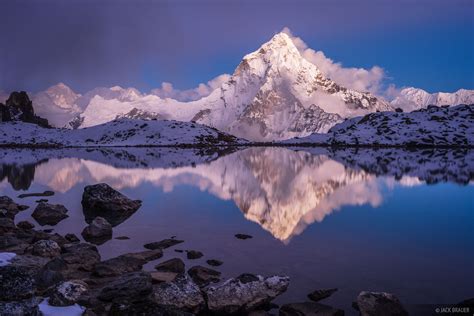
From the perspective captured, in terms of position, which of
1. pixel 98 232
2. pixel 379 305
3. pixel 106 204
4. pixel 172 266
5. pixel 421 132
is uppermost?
pixel 421 132

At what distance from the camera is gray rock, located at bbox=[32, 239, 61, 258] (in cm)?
1537

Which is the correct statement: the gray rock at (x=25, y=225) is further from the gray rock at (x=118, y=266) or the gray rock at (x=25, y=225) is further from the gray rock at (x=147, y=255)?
the gray rock at (x=118, y=266)

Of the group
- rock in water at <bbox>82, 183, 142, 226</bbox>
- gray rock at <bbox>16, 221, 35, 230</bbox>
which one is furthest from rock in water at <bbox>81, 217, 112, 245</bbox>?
rock in water at <bbox>82, 183, 142, 226</bbox>

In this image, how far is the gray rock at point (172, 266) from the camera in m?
14.0

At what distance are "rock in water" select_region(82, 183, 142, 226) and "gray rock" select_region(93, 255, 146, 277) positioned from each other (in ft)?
30.6

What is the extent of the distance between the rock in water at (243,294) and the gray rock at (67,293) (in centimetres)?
354

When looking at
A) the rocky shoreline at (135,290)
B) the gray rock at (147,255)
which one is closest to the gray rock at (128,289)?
the rocky shoreline at (135,290)

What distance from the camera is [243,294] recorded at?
11.0m

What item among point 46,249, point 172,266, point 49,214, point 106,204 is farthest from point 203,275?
point 106,204

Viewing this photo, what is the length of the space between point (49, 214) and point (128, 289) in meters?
13.3

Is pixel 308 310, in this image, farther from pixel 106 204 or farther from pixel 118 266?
pixel 106 204

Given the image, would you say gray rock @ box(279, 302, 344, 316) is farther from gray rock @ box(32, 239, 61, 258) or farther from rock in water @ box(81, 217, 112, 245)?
rock in water @ box(81, 217, 112, 245)

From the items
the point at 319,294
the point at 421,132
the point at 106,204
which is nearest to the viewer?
the point at 319,294

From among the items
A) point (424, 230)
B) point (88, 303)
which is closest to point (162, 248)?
point (88, 303)
